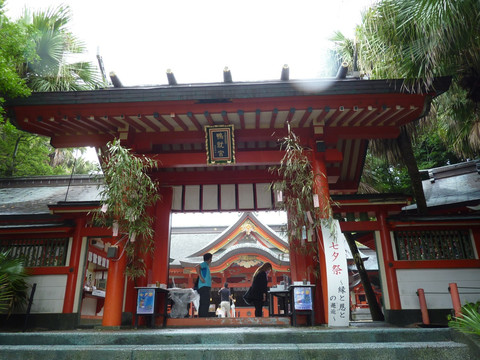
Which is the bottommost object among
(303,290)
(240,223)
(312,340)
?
(312,340)

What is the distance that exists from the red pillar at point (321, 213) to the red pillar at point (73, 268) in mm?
5295

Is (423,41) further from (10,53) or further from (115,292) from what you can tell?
(10,53)

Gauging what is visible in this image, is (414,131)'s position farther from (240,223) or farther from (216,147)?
(240,223)

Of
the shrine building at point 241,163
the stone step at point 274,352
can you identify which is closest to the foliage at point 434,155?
the shrine building at point 241,163

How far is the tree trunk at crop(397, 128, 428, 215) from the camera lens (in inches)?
355

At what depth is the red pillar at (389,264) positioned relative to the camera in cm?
746

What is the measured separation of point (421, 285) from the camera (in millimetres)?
7559

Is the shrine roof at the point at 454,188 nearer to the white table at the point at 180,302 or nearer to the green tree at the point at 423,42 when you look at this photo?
the green tree at the point at 423,42

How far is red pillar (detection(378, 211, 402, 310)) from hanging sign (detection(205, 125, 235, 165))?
366cm

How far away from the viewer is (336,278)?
5.96 metres

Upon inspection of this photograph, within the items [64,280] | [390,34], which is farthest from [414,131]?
[64,280]

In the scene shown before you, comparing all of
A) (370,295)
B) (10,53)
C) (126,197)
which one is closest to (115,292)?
(126,197)

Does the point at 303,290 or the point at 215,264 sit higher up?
the point at 215,264

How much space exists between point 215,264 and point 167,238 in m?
8.01
